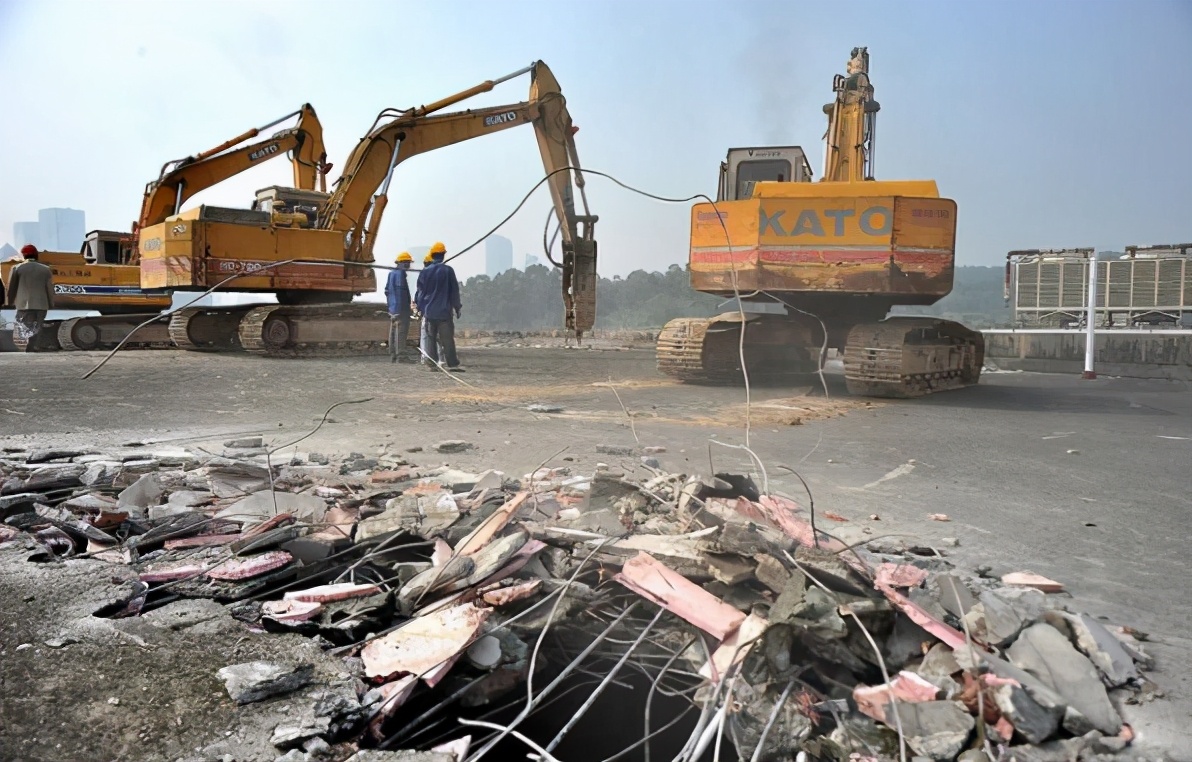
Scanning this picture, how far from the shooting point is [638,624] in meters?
2.65

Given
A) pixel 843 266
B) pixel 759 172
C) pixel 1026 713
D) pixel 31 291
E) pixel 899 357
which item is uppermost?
pixel 759 172

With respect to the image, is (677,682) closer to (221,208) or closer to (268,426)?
(268,426)

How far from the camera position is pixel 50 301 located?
15711 mm

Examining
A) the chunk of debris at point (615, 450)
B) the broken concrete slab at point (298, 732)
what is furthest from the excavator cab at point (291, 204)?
the broken concrete slab at point (298, 732)

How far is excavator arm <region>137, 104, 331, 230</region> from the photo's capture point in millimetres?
16375

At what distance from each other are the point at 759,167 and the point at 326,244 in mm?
8189

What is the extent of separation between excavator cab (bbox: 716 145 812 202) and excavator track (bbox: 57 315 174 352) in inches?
471

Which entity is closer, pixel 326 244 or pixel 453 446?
pixel 453 446

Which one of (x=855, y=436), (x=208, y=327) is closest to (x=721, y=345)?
(x=855, y=436)

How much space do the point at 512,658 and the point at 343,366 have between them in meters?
11.0

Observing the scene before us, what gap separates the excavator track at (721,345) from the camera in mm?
10789

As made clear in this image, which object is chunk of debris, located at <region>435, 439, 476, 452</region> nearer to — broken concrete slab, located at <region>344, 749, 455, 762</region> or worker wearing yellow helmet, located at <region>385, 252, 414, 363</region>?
broken concrete slab, located at <region>344, 749, 455, 762</region>

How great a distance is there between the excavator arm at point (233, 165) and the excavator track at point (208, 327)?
236 centimetres

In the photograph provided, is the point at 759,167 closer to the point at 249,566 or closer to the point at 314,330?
the point at 314,330
